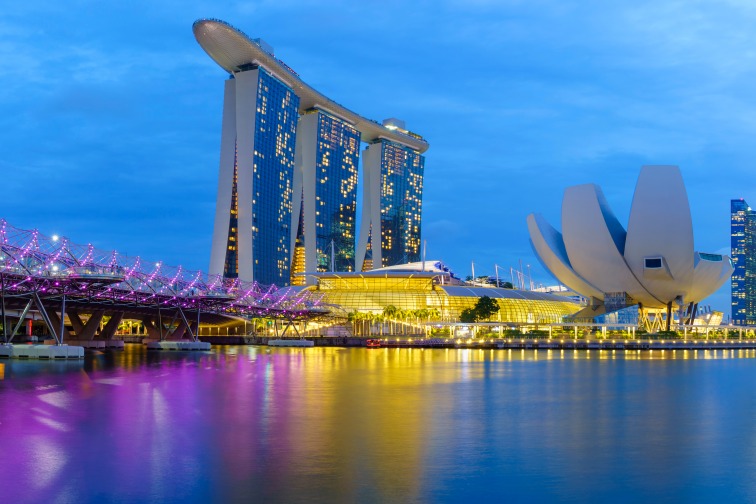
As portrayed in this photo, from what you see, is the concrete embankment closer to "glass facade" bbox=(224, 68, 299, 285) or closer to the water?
"glass facade" bbox=(224, 68, 299, 285)

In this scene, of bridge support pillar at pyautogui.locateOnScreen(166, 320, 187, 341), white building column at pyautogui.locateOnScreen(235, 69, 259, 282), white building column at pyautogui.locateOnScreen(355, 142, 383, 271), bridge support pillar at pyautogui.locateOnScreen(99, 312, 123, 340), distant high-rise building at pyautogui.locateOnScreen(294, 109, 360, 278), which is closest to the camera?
bridge support pillar at pyautogui.locateOnScreen(99, 312, 123, 340)

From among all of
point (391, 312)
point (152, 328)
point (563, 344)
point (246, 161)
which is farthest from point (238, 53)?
point (563, 344)

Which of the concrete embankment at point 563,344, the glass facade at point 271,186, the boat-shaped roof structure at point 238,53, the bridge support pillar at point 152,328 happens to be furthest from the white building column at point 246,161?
the concrete embankment at point 563,344

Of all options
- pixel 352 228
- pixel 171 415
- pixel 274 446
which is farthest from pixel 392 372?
pixel 352 228

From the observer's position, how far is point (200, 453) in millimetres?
14930

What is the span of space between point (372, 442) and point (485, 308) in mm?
82160

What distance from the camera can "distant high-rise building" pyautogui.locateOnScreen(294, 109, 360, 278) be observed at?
467ft

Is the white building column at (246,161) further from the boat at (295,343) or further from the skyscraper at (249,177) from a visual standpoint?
the boat at (295,343)

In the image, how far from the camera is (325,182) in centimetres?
14575

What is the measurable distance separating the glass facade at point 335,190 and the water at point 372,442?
115 meters

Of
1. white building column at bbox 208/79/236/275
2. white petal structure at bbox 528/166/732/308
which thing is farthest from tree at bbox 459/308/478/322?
white building column at bbox 208/79/236/275

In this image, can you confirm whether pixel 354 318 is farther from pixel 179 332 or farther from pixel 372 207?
pixel 372 207

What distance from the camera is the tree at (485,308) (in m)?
97.2

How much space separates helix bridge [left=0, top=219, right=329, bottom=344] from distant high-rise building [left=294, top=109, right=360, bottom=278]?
1564 inches
